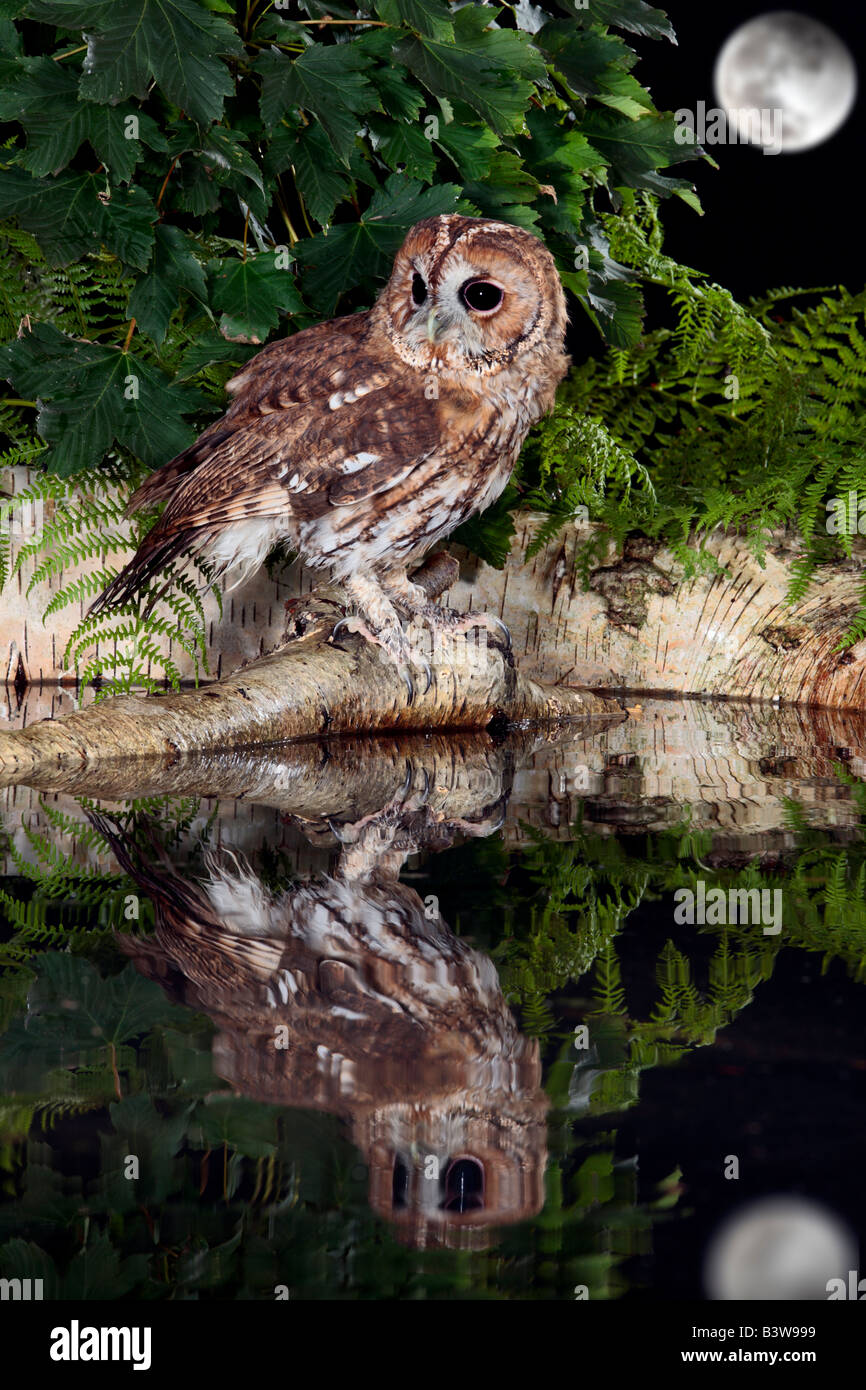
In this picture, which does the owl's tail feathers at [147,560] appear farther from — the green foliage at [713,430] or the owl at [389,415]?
the green foliage at [713,430]

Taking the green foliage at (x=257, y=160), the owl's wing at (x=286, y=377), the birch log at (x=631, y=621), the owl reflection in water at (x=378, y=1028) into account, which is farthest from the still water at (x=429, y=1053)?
the birch log at (x=631, y=621)

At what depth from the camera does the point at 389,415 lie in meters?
2.06

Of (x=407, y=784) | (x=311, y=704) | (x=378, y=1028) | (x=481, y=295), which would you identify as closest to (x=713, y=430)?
(x=481, y=295)

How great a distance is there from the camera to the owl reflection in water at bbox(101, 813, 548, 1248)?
0.72m

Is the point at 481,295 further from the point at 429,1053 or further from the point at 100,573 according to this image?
the point at 429,1053

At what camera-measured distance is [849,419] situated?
2.89 meters

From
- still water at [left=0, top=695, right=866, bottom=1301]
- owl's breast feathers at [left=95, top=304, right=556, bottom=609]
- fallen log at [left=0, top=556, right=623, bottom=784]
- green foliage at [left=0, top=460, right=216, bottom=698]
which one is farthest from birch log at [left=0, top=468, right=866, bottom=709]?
still water at [left=0, top=695, right=866, bottom=1301]

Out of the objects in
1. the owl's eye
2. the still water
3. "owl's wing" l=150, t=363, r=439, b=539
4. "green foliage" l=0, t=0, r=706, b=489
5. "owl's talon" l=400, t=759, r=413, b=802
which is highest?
"green foliage" l=0, t=0, r=706, b=489

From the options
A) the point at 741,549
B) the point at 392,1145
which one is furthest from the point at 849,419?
the point at 392,1145

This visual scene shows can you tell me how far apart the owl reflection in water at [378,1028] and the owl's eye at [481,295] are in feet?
3.76

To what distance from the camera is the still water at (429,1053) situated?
66cm

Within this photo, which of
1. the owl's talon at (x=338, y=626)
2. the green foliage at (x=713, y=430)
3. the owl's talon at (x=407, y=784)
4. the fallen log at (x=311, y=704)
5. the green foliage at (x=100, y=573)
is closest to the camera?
the owl's talon at (x=407, y=784)

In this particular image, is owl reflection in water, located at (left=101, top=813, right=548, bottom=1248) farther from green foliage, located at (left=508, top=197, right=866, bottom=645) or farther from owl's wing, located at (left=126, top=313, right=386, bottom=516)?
green foliage, located at (left=508, top=197, right=866, bottom=645)

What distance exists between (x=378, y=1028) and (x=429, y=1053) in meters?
0.05
